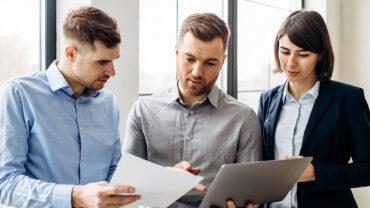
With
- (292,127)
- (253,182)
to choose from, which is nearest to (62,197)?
(253,182)

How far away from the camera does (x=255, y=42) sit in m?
3.78

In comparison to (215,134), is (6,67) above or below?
above

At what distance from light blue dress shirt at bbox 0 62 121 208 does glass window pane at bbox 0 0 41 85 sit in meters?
0.52

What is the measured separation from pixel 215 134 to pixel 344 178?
1.99 feet

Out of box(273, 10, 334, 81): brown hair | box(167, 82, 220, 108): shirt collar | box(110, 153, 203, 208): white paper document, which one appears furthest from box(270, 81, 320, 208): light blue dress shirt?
box(110, 153, 203, 208): white paper document

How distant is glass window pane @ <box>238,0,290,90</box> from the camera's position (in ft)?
11.8

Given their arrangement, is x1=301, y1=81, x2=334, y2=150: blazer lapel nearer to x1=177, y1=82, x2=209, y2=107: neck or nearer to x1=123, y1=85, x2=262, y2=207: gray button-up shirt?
x1=123, y1=85, x2=262, y2=207: gray button-up shirt

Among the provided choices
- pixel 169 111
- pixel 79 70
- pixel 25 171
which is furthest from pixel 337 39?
pixel 25 171

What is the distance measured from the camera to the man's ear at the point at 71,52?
4.77 feet

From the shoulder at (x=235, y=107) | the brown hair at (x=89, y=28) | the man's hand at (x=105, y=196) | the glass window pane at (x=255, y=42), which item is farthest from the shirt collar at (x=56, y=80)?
the glass window pane at (x=255, y=42)

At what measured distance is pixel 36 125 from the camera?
135 centimetres

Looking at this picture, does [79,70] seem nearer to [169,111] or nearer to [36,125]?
[36,125]

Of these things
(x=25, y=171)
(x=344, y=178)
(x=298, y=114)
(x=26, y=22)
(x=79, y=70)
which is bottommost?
(x=344, y=178)

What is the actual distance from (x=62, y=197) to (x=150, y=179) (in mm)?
342
